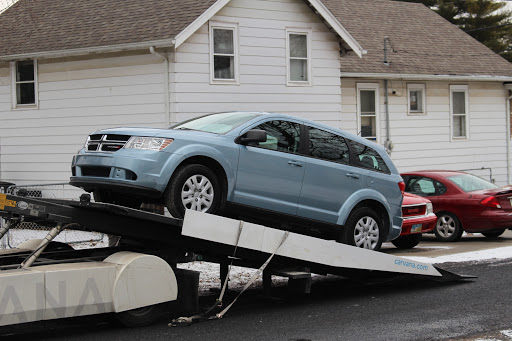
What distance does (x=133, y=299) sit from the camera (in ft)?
25.1

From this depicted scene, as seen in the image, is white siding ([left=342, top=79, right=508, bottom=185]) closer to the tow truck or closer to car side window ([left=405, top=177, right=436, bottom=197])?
car side window ([left=405, top=177, right=436, bottom=197])

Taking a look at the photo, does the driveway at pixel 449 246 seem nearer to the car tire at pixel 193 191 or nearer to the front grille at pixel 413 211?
the front grille at pixel 413 211

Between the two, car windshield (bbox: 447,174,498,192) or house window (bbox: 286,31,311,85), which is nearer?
car windshield (bbox: 447,174,498,192)

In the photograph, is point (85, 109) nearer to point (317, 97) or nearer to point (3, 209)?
point (317, 97)

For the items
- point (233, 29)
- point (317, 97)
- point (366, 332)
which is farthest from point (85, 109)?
point (366, 332)

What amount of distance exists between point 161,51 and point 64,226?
31.0 ft

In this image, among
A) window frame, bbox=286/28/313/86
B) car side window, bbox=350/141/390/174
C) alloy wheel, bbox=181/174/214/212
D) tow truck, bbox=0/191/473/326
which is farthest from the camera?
window frame, bbox=286/28/313/86

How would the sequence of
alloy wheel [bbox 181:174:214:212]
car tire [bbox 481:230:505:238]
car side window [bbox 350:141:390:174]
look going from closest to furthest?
alloy wheel [bbox 181:174:214:212] → car side window [bbox 350:141:390:174] → car tire [bbox 481:230:505:238]

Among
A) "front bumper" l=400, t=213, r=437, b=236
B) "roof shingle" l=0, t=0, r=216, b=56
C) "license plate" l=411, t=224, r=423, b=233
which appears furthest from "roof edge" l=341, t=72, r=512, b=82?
"license plate" l=411, t=224, r=423, b=233

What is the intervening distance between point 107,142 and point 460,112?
1788 cm

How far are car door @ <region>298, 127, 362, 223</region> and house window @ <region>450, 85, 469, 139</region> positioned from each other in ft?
48.7

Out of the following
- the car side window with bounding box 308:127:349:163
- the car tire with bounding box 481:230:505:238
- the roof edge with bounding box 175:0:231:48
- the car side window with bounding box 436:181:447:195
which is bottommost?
the car tire with bounding box 481:230:505:238

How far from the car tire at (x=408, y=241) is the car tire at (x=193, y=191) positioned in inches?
270

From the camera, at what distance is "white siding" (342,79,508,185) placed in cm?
2217
